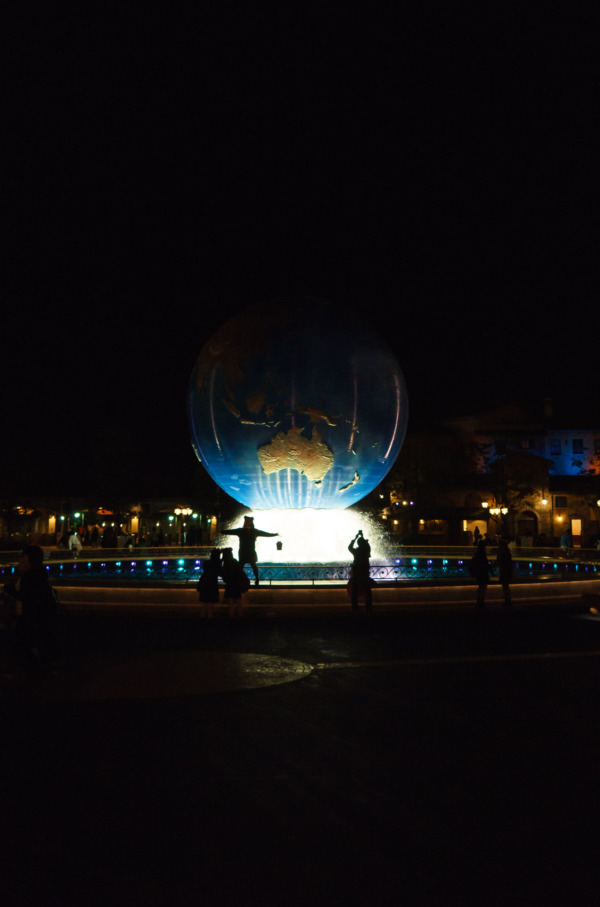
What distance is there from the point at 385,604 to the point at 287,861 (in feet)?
45.3

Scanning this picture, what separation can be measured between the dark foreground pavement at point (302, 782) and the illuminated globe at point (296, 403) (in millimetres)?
12252

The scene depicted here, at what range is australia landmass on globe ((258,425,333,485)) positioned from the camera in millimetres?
22422

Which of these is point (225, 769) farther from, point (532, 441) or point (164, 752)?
point (532, 441)

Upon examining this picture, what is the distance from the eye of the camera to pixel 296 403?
2223cm

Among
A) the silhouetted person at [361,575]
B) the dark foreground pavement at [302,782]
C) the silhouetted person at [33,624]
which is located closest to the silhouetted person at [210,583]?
the silhouetted person at [361,575]

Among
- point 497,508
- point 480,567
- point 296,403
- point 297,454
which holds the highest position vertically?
point 296,403

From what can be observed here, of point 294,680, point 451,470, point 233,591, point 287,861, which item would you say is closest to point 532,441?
point 451,470

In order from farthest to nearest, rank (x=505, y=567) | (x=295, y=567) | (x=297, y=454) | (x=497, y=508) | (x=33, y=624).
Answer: (x=497, y=508) → (x=297, y=454) → (x=295, y=567) → (x=505, y=567) → (x=33, y=624)

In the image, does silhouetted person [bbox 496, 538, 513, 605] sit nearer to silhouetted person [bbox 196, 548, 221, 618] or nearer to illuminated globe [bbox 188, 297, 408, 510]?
illuminated globe [bbox 188, 297, 408, 510]

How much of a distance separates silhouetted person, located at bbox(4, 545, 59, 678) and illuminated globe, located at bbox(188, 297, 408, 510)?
1367 centimetres

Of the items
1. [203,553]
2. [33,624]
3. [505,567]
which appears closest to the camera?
[33,624]

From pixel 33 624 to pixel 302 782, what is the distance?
450 cm

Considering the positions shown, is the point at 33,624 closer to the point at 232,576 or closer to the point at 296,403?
the point at 232,576

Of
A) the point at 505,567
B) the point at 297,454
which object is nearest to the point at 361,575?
the point at 505,567
